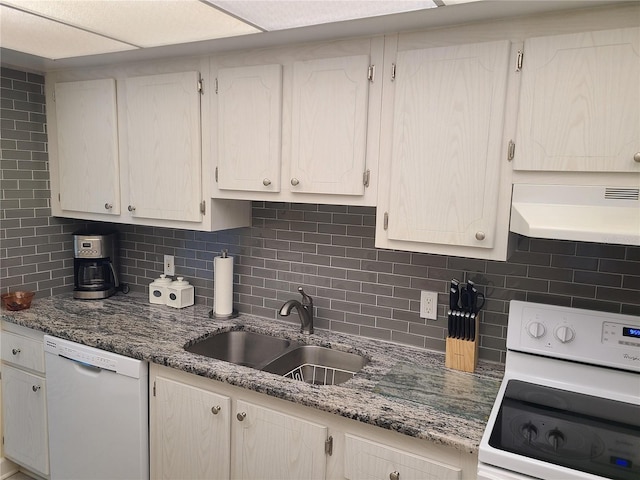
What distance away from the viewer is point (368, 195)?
185cm

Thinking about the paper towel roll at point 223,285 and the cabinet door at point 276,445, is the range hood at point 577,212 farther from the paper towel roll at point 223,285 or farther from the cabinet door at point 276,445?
the paper towel roll at point 223,285

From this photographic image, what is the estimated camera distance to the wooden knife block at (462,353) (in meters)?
1.84

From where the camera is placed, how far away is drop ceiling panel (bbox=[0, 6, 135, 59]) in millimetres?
1800

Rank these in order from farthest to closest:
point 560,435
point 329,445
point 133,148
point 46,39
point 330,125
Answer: point 133,148, point 46,39, point 330,125, point 329,445, point 560,435

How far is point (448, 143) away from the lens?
167 centimetres

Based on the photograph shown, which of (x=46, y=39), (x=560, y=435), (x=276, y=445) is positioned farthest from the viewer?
(x=46, y=39)

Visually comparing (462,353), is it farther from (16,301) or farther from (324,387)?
(16,301)

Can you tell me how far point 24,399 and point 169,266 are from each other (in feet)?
3.33

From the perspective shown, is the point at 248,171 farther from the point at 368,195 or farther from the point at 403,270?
the point at 403,270

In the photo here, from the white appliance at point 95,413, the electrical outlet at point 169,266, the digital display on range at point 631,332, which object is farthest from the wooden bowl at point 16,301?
the digital display on range at point 631,332

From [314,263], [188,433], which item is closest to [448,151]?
[314,263]

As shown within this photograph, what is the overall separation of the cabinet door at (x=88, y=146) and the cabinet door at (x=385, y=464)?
177 cm

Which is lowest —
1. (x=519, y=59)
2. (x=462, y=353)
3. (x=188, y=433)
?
(x=188, y=433)

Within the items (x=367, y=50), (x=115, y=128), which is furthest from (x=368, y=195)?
(x=115, y=128)
